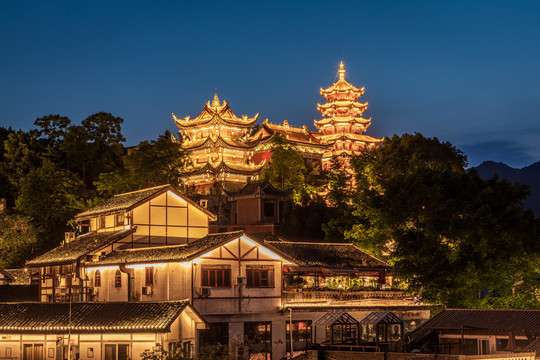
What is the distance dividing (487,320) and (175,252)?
15640 millimetres

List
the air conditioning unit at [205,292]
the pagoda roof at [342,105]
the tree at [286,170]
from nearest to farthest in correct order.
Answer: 1. the air conditioning unit at [205,292]
2. the tree at [286,170]
3. the pagoda roof at [342,105]

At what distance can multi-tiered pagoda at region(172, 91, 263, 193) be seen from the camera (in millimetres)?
86125

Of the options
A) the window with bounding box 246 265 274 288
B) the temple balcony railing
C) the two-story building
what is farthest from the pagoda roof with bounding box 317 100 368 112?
the window with bounding box 246 265 274 288

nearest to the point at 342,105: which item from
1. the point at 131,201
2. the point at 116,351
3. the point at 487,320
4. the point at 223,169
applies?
the point at 223,169

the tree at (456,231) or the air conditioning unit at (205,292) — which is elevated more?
the tree at (456,231)

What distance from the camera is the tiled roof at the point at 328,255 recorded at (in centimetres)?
4682

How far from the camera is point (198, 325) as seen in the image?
36.0 m

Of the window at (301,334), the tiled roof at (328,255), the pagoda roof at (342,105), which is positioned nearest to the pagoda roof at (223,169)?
the pagoda roof at (342,105)

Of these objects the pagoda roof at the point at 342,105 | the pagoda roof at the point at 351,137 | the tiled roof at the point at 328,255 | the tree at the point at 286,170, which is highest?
the pagoda roof at the point at 342,105

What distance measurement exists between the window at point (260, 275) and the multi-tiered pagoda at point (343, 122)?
60.3 meters

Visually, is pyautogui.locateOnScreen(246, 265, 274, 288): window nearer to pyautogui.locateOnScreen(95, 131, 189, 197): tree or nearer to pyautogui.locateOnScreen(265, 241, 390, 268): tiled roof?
pyautogui.locateOnScreen(265, 241, 390, 268): tiled roof

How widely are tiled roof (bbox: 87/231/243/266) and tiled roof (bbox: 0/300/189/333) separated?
3976mm

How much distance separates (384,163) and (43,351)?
46.8 m

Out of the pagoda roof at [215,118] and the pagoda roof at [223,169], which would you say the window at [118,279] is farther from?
the pagoda roof at [215,118]
